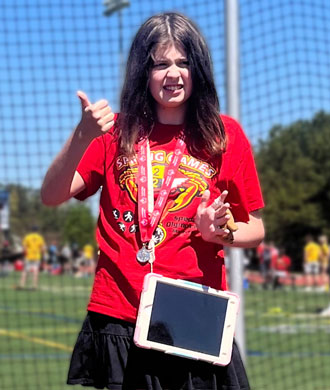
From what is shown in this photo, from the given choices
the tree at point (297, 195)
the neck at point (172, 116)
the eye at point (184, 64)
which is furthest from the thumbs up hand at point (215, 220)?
the tree at point (297, 195)

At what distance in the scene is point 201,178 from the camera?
2789 mm

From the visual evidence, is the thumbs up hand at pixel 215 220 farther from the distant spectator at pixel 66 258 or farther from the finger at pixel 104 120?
the distant spectator at pixel 66 258

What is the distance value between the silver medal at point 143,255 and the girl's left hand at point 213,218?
6.8 inches

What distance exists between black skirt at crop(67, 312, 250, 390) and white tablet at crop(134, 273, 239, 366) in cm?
5

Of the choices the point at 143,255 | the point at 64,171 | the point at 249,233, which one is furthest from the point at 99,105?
the point at 249,233

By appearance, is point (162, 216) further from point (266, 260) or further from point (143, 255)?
point (266, 260)

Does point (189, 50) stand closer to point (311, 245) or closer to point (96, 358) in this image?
point (96, 358)

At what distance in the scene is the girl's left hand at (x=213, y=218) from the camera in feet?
8.54

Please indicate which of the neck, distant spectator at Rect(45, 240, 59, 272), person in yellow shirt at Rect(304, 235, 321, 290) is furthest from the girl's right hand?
distant spectator at Rect(45, 240, 59, 272)

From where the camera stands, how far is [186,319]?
2.73 m

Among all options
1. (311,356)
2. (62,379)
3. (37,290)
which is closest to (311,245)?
(37,290)

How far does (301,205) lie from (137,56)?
166 feet

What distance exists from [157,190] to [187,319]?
40 centimetres

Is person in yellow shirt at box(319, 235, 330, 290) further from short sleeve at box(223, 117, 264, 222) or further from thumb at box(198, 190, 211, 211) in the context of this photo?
thumb at box(198, 190, 211, 211)
